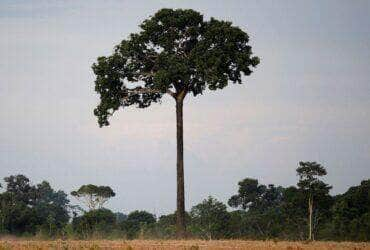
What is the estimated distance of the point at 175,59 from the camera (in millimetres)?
42656

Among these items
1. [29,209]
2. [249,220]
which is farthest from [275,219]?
[29,209]

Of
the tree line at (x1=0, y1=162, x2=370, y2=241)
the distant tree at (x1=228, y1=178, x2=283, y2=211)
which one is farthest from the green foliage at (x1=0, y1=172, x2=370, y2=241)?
the distant tree at (x1=228, y1=178, x2=283, y2=211)

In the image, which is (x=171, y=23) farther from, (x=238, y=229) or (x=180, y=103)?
(x=238, y=229)

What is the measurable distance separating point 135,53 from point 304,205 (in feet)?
91.6

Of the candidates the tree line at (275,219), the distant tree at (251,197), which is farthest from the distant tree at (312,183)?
the distant tree at (251,197)

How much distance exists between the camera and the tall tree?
42.5 metres

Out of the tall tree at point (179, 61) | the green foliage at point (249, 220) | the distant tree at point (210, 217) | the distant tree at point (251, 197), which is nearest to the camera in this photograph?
the tall tree at point (179, 61)

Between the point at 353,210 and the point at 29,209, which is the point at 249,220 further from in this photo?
the point at 29,209

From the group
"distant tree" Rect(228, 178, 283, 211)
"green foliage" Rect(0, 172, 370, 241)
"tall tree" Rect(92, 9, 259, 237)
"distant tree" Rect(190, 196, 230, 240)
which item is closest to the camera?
"tall tree" Rect(92, 9, 259, 237)

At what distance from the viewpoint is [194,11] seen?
43.3 m

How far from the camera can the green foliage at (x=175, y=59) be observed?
139 feet

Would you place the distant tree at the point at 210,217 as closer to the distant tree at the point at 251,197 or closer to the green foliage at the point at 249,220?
the green foliage at the point at 249,220

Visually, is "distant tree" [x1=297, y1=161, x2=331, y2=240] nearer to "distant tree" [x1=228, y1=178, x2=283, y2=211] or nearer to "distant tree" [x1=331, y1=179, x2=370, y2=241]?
"distant tree" [x1=331, y1=179, x2=370, y2=241]

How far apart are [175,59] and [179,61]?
1.07 ft
